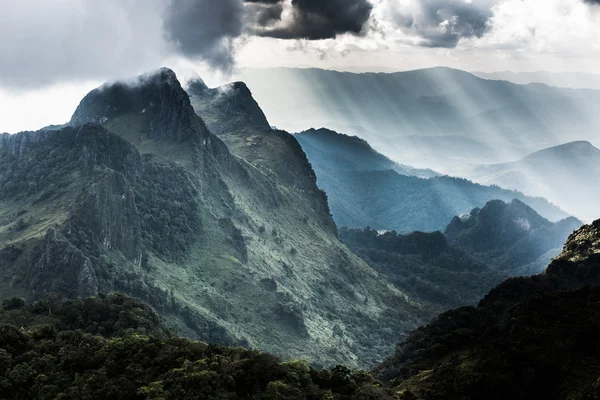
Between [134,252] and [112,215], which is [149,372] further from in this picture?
Answer: [134,252]

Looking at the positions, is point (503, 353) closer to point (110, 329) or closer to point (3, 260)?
point (110, 329)

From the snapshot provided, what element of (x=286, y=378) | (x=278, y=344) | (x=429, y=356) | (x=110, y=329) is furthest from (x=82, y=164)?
(x=286, y=378)

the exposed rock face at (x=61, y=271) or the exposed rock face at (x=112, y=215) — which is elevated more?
the exposed rock face at (x=112, y=215)

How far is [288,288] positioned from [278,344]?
3665 centimetres

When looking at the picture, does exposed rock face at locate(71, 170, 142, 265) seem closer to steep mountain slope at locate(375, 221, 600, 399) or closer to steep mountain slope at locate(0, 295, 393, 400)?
steep mountain slope at locate(0, 295, 393, 400)

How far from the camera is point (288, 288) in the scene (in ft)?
648

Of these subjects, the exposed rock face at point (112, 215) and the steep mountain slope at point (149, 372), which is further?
the exposed rock face at point (112, 215)

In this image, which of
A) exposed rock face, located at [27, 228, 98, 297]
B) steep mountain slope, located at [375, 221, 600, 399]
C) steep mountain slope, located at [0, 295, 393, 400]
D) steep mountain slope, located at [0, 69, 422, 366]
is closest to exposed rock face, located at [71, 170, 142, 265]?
steep mountain slope, located at [0, 69, 422, 366]

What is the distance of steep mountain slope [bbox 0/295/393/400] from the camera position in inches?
2111

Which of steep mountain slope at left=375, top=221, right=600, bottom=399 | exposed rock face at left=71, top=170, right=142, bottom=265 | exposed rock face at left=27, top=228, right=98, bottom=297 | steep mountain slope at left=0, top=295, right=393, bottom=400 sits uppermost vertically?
exposed rock face at left=71, top=170, right=142, bottom=265

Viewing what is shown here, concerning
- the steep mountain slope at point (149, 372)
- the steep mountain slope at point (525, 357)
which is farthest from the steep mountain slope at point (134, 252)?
the steep mountain slope at point (525, 357)

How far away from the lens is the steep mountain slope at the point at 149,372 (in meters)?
53.6

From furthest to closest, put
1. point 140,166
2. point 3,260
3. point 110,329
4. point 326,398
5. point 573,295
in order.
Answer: point 140,166
point 3,260
point 110,329
point 573,295
point 326,398

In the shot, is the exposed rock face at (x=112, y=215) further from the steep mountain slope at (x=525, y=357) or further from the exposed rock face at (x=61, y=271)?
Result: the steep mountain slope at (x=525, y=357)
